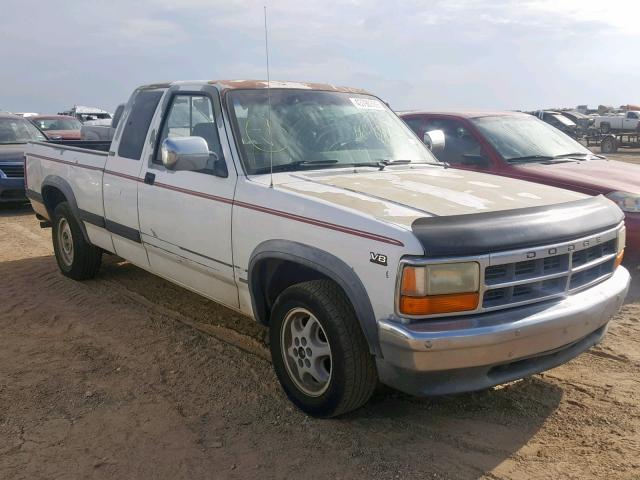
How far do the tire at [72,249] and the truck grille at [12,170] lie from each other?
4798 mm

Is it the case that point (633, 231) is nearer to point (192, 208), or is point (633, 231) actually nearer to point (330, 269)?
point (330, 269)

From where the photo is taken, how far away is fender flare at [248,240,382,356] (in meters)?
2.99

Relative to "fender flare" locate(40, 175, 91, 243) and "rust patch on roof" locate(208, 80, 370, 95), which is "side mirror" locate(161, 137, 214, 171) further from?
"fender flare" locate(40, 175, 91, 243)

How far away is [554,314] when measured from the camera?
120 inches

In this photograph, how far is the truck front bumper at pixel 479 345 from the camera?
111 inches

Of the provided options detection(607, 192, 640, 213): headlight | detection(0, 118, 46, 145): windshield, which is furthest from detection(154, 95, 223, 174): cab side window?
detection(0, 118, 46, 145): windshield

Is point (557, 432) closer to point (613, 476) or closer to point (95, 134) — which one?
point (613, 476)

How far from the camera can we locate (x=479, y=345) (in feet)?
9.31

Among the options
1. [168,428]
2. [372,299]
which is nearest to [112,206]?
[168,428]

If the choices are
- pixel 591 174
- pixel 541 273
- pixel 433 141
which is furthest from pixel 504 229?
pixel 591 174

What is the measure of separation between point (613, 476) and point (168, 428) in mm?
2277

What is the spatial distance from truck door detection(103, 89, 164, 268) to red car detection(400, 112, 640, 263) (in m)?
2.83

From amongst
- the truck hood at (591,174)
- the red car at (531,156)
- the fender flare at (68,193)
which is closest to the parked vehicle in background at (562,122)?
the red car at (531,156)

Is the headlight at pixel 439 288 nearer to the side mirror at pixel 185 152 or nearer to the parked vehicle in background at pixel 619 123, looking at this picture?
the side mirror at pixel 185 152
